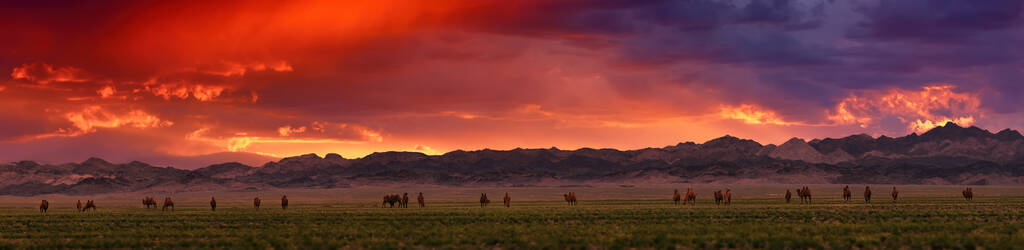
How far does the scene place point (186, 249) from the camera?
2855 centimetres

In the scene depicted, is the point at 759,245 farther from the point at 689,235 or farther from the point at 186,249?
the point at 186,249

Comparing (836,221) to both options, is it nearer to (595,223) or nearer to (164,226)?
(595,223)

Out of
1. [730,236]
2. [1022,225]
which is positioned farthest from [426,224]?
[1022,225]

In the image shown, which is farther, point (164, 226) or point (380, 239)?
point (164, 226)

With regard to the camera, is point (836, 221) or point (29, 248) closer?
point (29, 248)

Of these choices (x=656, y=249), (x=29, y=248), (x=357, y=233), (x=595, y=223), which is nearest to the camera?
(x=656, y=249)

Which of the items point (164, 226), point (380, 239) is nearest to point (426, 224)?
point (380, 239)

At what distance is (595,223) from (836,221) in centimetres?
1014

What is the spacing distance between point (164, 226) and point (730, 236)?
81.4 ft

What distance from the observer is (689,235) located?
30.7 metres

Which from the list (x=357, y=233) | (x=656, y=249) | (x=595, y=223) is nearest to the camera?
(x=656, y=249)

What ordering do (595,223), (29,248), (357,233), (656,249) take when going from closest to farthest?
(656,249) < (29,248) < (357,233) < (595,223)

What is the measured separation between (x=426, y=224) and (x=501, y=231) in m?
6.61

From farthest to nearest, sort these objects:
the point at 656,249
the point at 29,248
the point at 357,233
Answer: the point at 357,233 < the point at 29,248 < the point at 656,249
